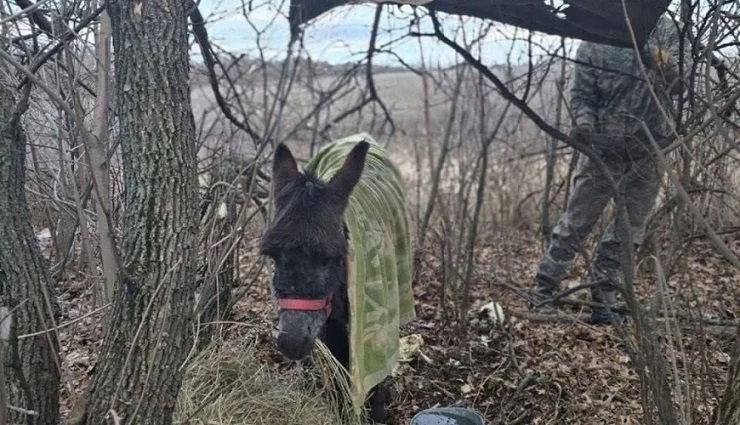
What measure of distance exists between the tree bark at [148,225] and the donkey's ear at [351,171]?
1.14 m

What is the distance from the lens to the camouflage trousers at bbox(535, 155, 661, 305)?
5117mm

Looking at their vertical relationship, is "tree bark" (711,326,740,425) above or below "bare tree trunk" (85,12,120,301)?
below

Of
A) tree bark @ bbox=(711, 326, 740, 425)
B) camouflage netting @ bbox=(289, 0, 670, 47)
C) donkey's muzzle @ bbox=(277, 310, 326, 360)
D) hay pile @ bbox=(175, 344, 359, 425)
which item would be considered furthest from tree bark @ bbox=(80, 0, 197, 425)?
tree bark @ bbox=(711, 326, 740, 425)

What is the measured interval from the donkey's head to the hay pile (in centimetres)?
60

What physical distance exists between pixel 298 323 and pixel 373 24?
3.45m

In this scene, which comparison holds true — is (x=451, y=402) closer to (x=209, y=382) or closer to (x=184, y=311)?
(x=209, y=382)

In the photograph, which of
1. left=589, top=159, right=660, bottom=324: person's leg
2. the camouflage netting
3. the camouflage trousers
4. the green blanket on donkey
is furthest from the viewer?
the camouflage trousers

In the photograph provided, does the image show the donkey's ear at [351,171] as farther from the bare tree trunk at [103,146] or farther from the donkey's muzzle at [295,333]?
the bare tree trunk at [103,146]

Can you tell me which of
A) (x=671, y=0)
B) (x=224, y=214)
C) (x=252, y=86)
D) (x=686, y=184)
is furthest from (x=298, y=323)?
(x=252, y=86)

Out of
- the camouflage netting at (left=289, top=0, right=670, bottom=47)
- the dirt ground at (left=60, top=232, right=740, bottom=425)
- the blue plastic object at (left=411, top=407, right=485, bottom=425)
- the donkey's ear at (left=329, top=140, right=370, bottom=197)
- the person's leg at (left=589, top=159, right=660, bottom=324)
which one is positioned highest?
the camouflage netting at (left=289, top=0, right=670, bottom=47)

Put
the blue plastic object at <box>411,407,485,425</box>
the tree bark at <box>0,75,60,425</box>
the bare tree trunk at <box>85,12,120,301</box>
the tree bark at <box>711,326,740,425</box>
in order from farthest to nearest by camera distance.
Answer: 1. the blue plastic object at <box>411,407,485,425</box>
2. the tree bark at <box>0,75,60,425</box>
3. the bare tree trunk at <box>85,12,120,301</box>
4. the tree bark at <box>711,326,740,425</box>

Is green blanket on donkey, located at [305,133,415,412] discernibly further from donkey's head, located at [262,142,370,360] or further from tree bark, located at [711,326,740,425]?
tree bark, located at [711,326,740,425]

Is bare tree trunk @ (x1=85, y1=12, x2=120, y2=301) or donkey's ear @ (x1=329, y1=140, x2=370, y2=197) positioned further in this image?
donkey's ear @ (x1=329, y1=140, x2=370, y2=197)

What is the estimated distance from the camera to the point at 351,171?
137 inches
